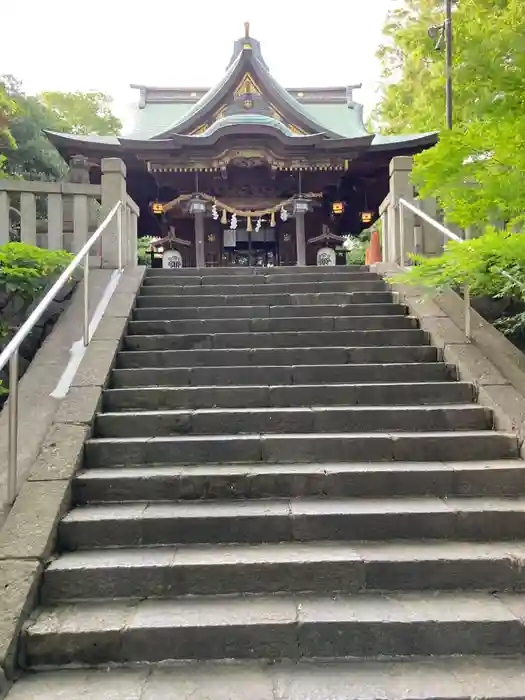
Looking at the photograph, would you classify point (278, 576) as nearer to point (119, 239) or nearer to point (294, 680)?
point (294, 680)

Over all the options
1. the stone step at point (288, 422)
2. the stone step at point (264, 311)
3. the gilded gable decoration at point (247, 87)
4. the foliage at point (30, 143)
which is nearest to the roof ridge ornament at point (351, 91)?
the gilded gable decoration at point (247, 87)

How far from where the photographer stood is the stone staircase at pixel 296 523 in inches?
93.4

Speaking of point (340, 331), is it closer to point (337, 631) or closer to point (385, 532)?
point (385, 532)

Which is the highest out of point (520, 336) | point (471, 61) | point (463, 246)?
point (471, 61)

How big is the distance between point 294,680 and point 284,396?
2247mm

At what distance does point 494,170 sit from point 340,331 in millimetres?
2177

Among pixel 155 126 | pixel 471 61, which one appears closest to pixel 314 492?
pixel 471 61

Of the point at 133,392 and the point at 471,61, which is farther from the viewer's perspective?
the point at 133,392

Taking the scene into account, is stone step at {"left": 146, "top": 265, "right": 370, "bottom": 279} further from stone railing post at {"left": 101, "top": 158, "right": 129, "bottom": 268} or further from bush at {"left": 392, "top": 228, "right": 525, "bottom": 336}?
bush at {"left": 392, "top": 228, "right": 525, "bottom": 336}

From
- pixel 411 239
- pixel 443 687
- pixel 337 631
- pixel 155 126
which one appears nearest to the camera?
pixel 443 687

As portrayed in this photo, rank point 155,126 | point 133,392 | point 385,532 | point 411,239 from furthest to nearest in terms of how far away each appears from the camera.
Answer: point 155,126 → point 411,239 → point 133,392 → point 385,532

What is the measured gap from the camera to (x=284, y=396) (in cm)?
417

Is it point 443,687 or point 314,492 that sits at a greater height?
point 314,492

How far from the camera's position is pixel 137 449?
11.7ft
